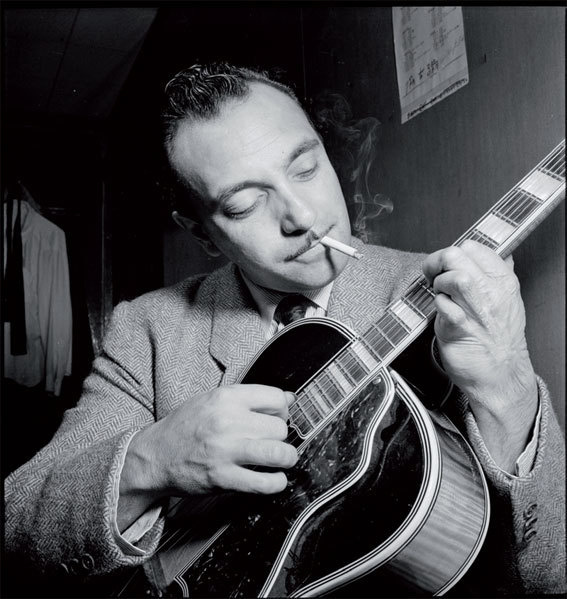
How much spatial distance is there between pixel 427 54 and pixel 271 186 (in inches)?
11.1

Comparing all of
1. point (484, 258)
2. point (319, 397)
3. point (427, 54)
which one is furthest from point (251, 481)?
point (427, 54)

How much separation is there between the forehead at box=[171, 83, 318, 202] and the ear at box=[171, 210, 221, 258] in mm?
110

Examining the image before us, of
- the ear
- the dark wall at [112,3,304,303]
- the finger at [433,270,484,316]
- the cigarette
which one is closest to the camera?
the finger at [433,270,484,316]

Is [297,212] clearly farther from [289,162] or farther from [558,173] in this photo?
[558,173]

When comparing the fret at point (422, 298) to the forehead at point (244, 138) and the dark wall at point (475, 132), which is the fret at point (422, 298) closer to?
the dark wall at point (475, 132)

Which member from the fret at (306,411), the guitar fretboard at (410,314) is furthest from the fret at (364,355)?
the fret at (306,411)

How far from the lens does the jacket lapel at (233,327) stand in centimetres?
90

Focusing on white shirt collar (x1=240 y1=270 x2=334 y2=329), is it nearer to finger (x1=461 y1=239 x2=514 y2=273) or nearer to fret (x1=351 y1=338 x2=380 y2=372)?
fret (x1=351 y1=338 x2=380 y2=372)

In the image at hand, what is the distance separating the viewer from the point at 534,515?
583mm

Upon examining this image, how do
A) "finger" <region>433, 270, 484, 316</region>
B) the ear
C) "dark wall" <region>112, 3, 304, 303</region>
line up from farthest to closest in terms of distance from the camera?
the ear → "dark wall" <region>112, 3, 304, 303</region> → "finger" <region>433, 270, 484, 316</region>

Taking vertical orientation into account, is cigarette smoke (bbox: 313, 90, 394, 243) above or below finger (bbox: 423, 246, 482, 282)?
above

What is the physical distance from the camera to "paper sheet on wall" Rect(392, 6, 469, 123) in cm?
68

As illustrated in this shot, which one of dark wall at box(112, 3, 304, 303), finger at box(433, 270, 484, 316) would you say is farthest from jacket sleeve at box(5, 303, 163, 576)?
finger at box(433, 270, 484, 316)

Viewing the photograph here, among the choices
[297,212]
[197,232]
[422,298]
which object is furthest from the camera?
[197,232]
